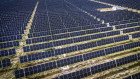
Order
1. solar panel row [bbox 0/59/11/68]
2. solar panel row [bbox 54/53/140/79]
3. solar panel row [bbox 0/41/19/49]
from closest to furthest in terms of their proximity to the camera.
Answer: solar panel row [bbox 54/53/140/79] → solar panel row [bbox 0/59/11/68] → solar panel row [bbox 0/41/19/49]

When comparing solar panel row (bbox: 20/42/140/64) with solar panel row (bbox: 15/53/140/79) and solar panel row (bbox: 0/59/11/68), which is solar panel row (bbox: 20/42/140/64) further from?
solar panel row (bbox: 15/53/140/79)

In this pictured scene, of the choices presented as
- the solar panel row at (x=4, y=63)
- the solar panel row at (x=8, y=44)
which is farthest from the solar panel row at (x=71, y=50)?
the solar panel row at (x=8, y=44)

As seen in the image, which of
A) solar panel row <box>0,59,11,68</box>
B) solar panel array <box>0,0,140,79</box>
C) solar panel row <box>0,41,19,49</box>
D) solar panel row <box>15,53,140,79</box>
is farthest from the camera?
solar panel row <box>0,41,19,49</box>

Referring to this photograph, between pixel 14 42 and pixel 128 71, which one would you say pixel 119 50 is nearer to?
pixel 128 71

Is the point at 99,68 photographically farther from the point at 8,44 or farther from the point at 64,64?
the point at 8,44

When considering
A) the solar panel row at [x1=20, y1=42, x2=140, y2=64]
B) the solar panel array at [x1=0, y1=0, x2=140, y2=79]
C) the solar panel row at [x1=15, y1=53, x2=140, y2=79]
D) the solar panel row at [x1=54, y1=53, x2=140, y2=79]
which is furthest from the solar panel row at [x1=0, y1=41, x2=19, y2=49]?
the solar panel row at [x1=54, y1=53, x2=140, y2=79]

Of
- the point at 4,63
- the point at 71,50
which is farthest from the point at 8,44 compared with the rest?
the point at 71,50

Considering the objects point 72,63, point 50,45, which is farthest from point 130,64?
point 50,45

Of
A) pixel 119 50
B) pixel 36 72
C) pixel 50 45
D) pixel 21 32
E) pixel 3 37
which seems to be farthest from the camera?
pixel 21 32

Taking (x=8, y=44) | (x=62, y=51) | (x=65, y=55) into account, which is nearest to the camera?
(x=65, y=55)

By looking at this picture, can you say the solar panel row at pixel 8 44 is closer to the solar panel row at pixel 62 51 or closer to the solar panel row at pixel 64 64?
the solar panel row at pixel 62 51

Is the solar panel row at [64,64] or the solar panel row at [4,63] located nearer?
the solar panel row at [64,64]
